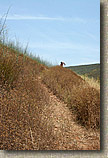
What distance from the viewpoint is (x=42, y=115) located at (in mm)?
3080

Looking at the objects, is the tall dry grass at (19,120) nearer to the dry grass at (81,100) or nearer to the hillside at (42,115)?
the hillside at (42,115)

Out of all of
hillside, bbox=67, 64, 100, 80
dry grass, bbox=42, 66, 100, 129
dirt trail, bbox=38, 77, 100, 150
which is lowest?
dirt trail, bbox=38, 77, 100, 150

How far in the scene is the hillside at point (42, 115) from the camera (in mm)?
2512

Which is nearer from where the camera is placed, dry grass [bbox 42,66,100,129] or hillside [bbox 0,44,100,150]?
hillside [bbox 0,44,100,150]

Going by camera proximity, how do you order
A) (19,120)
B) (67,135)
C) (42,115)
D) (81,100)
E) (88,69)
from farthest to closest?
(88,69) < (81,100) < (42,115) < (67,135) < (19,120)

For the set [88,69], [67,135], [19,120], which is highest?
[88,69]

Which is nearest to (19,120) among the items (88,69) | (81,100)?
(81,100)

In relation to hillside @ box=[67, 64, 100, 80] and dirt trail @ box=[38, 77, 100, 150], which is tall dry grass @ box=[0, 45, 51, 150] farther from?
hillside @ box=[67, 64, 100, 80]

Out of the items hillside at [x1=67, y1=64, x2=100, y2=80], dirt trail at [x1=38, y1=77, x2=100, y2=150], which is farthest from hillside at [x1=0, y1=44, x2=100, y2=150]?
hillside at [x1=67, y1=64, x2=100, y2=80]

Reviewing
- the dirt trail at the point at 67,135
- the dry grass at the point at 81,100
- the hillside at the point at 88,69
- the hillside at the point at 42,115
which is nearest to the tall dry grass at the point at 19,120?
the hillside at the point at 42,115

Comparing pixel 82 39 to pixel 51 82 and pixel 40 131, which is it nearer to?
pixel 40 131

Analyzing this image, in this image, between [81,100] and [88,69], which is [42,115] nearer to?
[81,100]

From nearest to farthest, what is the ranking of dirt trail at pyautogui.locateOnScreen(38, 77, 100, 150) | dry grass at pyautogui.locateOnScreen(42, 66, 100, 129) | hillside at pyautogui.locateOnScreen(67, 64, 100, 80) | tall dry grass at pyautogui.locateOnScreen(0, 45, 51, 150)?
tall dry grass at pyautogui.locateOnScreen(0, 45, 51, 150) < dirt trail at pyautogui.locateOnScreen(38, 77, 100, 150) < dry grass at pyautogui.locateOnScreen(42, 66, 100, 129) < hillside at pyautogui.locateOnScreen(67, 64, 100, 80)

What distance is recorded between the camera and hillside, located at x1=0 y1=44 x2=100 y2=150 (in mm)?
2512
